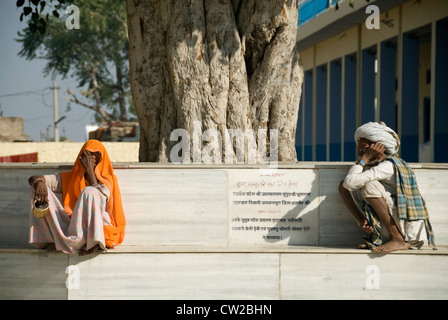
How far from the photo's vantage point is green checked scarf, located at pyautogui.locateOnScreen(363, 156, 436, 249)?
6.39 metres

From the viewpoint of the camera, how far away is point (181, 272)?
6496 mm

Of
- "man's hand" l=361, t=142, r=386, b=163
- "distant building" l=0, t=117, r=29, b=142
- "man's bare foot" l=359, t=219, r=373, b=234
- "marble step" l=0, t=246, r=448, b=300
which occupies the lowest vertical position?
"marble step" l=0, t=246, r=448, b=300

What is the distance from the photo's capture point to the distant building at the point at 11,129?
98.6ft

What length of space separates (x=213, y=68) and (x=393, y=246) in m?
2.80

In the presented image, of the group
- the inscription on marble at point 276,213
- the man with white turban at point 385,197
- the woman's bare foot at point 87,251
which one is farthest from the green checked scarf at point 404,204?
the woman's bare foot at point 87,251

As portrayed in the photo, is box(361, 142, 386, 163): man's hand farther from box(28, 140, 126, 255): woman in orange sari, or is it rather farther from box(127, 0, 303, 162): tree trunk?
box(28, 140, 126, 255): woman in orange sari

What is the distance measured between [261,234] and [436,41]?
878 centimetres

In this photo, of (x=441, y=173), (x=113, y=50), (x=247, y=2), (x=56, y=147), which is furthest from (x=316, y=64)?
(x=113, y=50)

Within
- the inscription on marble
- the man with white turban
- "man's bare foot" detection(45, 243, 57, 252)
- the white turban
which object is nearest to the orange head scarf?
"man's bare foot" detection(45, 243, 57, 252)

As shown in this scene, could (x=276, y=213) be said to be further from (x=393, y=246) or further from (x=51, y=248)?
(x=51, y=248)

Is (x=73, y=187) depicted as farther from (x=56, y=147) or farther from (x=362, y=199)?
(x=56, y=147)

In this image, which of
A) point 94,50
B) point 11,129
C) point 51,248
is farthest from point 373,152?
point 94,50

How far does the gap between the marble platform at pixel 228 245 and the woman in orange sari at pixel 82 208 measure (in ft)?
0.56

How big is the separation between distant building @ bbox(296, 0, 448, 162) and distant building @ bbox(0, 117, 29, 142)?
12.1 m
